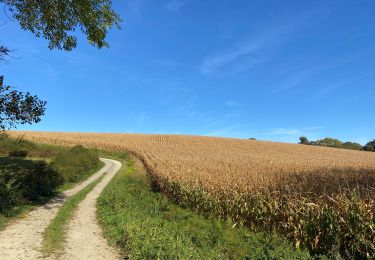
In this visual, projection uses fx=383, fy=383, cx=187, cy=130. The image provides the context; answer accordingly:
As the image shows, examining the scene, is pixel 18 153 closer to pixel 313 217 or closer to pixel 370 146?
pixel 313 217

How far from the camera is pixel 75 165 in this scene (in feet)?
133

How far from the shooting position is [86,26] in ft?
65.9

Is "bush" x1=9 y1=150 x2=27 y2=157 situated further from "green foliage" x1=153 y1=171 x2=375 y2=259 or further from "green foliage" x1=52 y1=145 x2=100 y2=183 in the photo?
"green foliage" x1=153 y1=171 x2=375 y2=259

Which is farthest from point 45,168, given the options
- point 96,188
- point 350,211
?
point 350,211

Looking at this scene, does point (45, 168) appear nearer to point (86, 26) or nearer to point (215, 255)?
point (86, 26)

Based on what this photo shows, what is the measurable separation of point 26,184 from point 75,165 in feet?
56.6

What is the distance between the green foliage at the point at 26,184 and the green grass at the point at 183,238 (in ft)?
14.4

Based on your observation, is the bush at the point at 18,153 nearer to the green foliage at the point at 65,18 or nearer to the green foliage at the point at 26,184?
the green foliage at the point at 26,184

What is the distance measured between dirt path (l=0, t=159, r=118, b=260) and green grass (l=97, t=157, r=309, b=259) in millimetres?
2524

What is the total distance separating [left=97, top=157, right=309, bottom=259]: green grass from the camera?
11484 millimetres

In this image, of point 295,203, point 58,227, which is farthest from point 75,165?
point 295,203

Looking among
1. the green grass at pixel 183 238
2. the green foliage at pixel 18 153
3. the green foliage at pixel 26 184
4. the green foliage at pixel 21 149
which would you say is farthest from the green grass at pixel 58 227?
the green foliage at pixel 21 149

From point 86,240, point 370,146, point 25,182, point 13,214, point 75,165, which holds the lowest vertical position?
point 86,240

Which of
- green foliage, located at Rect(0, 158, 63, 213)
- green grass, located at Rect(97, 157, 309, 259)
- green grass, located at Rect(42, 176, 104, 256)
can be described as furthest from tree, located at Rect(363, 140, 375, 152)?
green grass, located at Rect(42, 176, 104, 256)
